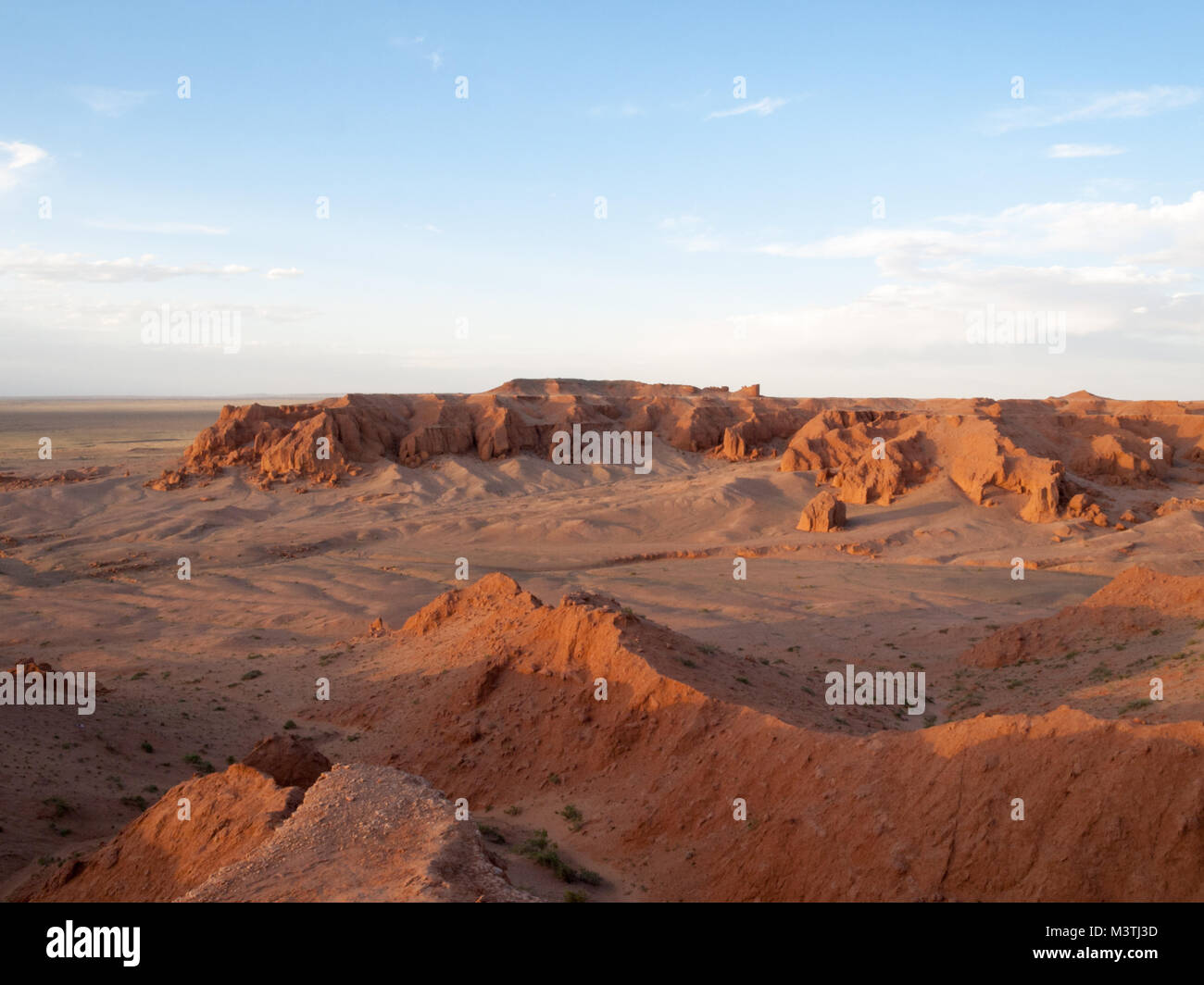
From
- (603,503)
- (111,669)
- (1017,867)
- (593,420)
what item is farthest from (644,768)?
(593,420)

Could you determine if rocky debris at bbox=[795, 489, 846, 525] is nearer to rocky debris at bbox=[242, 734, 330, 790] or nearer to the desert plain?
the desert plain

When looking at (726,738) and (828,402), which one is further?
(828,402)

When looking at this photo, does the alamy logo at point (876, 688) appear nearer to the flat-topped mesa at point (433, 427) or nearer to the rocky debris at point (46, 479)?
the flat-topped mesa at point (433, 427)

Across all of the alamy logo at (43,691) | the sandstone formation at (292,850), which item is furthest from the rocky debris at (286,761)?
the alamy logo at (43,691)

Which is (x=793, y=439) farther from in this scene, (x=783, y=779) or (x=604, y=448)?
(x=783, y=779)
